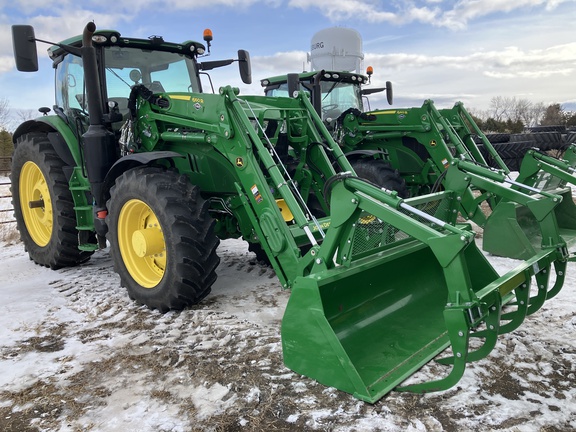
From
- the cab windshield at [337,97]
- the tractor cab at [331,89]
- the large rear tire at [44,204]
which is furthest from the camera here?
the cab windshield at [337,97]

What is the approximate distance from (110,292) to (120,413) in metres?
2.47

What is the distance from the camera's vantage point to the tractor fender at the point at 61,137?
546cm

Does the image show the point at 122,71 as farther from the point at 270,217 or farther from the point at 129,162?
the point at 270,217

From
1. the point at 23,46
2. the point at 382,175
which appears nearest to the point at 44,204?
the point at 23,46

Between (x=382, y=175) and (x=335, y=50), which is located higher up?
(x=335, y=50)

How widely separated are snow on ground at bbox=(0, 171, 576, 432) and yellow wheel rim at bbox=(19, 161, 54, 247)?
182 cm

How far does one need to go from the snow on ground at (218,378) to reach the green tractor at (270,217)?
18 cm

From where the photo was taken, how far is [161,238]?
4375 millimetres

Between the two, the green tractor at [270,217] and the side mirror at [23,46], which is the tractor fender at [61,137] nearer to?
the green tractor at [270,217]

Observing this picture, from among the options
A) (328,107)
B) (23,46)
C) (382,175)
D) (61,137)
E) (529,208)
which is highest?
(23,46)

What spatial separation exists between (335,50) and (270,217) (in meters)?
14.0

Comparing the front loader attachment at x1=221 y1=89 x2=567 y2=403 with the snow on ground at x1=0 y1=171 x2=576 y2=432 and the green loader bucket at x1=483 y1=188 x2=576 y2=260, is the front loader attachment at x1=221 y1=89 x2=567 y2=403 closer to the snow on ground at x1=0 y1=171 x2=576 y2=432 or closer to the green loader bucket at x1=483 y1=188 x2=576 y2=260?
the snow on ground at x1=0 y1=171 x2=576 y2=432

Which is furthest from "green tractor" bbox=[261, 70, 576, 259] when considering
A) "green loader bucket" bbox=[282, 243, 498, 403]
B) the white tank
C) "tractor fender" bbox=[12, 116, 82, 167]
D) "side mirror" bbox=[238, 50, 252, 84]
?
the white tank

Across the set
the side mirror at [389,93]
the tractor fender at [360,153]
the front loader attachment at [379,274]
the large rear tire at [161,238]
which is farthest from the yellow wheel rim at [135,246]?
the side mirror at [389,93]
